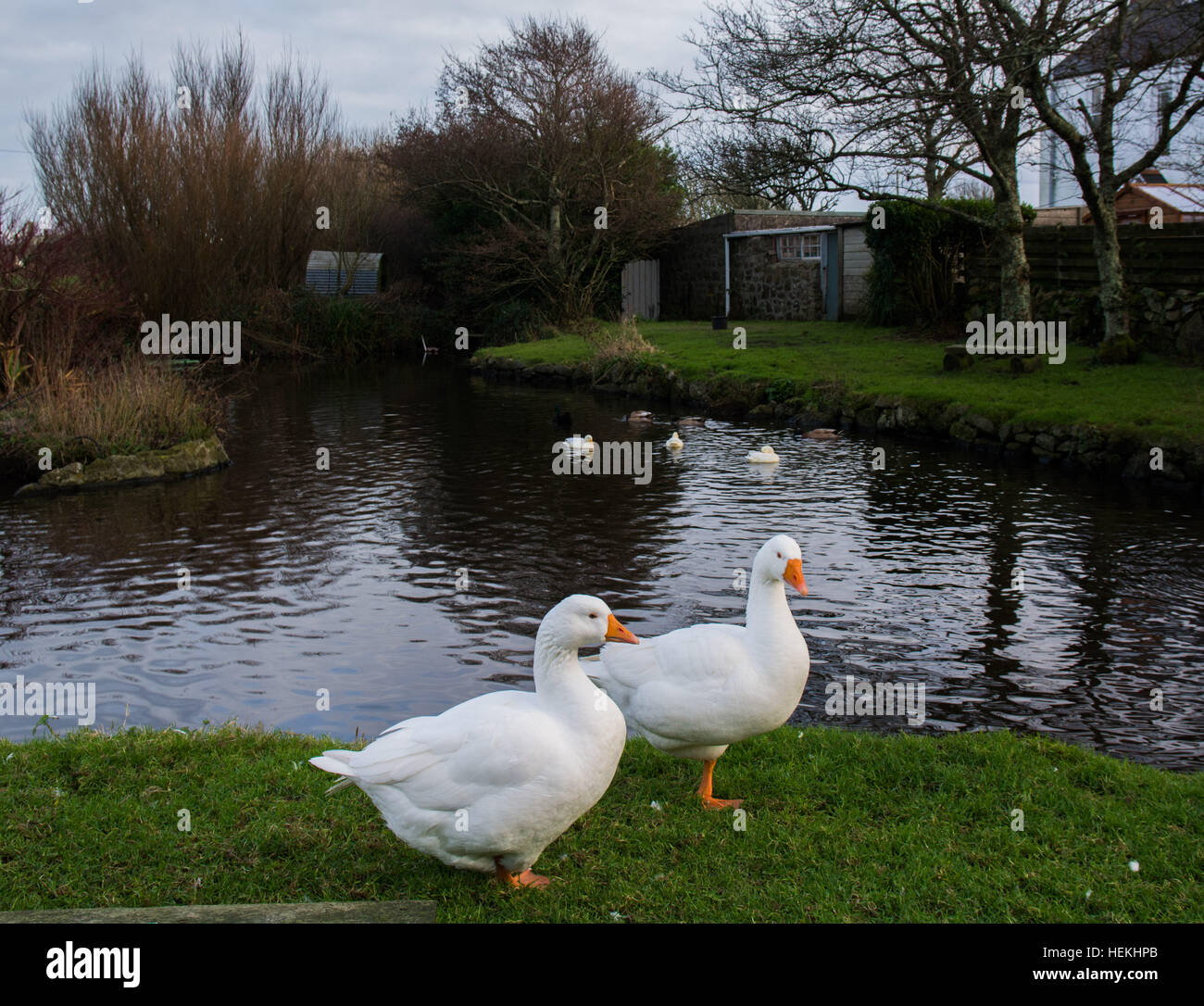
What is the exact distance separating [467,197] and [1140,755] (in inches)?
1508

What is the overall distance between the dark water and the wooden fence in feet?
23.5

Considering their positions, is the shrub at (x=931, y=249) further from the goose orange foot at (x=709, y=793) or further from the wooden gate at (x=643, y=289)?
the goose orange foot at (x=709, y=793)

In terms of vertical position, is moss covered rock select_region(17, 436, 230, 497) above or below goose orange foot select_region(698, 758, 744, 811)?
above

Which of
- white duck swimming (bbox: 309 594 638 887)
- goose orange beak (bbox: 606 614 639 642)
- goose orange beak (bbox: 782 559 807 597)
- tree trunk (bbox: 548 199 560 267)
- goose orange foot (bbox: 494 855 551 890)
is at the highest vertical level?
tree trunk (bbox: 548 199 560 267)

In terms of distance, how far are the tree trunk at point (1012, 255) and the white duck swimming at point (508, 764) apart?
64.9 feet

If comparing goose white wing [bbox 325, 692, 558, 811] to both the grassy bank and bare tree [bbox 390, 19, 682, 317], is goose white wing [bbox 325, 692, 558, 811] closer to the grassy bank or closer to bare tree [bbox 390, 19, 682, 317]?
the grassy bank

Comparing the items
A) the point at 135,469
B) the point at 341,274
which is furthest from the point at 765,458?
the point at 341,274

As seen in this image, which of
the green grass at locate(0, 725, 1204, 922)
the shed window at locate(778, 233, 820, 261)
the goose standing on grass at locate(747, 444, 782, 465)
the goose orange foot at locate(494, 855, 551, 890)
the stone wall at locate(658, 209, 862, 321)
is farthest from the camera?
the stone wall at locate(658, 209, 862, 321)

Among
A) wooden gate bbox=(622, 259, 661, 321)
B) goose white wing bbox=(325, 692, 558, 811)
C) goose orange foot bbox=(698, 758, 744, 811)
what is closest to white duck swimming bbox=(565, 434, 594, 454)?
goose orange foot bbox=(698, 758, 744, 811)

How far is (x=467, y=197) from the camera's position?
4125 cm

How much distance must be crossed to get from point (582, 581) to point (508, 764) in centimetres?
721

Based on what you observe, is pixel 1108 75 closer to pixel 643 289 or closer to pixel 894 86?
pixel 894 86

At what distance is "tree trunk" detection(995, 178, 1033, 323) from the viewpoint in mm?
21422
